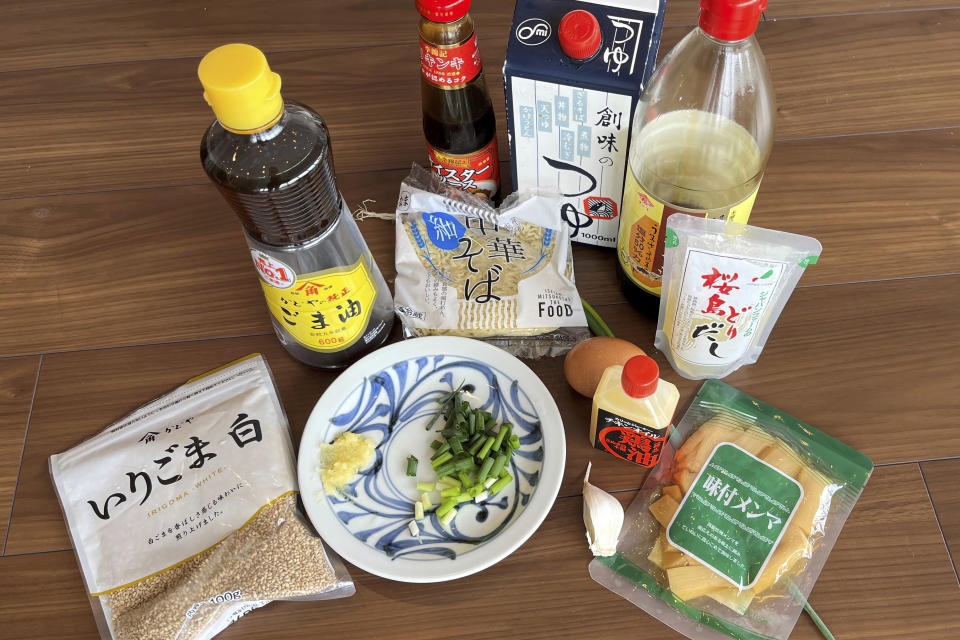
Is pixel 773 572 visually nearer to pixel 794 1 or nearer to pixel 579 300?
pixel 579 300

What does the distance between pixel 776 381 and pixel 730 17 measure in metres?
0.38

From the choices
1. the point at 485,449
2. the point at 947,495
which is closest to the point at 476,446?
the point at 485,449

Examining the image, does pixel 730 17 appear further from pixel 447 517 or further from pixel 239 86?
pixel 447 517

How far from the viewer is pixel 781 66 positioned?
107 cm

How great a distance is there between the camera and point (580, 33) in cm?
74

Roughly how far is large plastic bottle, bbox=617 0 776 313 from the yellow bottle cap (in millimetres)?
357

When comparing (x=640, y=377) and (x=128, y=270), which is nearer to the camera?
(x=640, y=377)

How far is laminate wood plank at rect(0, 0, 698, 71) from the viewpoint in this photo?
113cm

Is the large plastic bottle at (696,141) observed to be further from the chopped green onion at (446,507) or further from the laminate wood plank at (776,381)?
the chopped green onion at (446,507)

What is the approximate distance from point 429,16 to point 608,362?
14.6 inches

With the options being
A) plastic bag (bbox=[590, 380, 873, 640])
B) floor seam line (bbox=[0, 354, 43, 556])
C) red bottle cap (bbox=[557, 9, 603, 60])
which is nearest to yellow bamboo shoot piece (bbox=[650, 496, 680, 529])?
plastic bag (bbox=[590, 380, 873, 640])

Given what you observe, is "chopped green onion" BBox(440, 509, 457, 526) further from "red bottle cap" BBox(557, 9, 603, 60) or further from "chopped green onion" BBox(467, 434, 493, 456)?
"red bottle cap" BBox(557, 9, 603, 60)

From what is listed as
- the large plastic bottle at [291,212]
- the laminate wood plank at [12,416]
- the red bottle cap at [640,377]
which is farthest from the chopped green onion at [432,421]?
the laminate wood plank at [12,416]

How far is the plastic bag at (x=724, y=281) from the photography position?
71 centimetres
